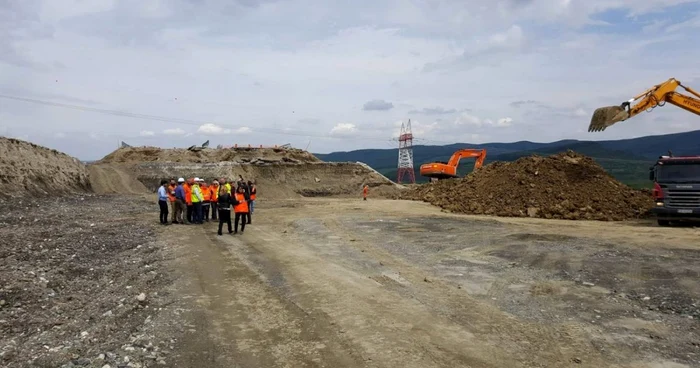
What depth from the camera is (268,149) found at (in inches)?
1774

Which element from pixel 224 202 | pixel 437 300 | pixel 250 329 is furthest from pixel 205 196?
pixel 250 329

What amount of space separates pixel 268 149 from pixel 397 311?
1542 inches

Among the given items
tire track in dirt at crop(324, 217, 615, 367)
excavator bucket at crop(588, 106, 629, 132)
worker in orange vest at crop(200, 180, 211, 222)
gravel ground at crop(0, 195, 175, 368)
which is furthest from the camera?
excavator bucket at crop(588, 106, 629, 132)

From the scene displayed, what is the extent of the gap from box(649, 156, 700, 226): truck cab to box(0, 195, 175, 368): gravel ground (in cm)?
1609

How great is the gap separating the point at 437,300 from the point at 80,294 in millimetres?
5887

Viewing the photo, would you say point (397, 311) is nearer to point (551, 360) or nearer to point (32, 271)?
point (551, 360)

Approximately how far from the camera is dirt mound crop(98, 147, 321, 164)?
40562 millimetres

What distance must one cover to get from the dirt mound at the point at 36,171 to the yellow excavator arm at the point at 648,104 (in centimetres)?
2497

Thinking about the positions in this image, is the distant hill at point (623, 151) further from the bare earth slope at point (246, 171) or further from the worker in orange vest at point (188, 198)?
the worker in orange vest at point (188, 198)

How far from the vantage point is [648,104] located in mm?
20031

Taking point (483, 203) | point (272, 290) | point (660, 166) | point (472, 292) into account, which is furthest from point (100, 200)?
point (660, 166)

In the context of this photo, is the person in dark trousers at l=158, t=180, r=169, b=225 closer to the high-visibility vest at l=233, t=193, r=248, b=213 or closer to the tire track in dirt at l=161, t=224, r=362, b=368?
the high-visibility vest at l=233, t=193, r=248, b=213

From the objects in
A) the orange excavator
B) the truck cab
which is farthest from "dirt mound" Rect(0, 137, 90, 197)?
the truck cab

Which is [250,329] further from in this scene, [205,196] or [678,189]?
[678,189]
